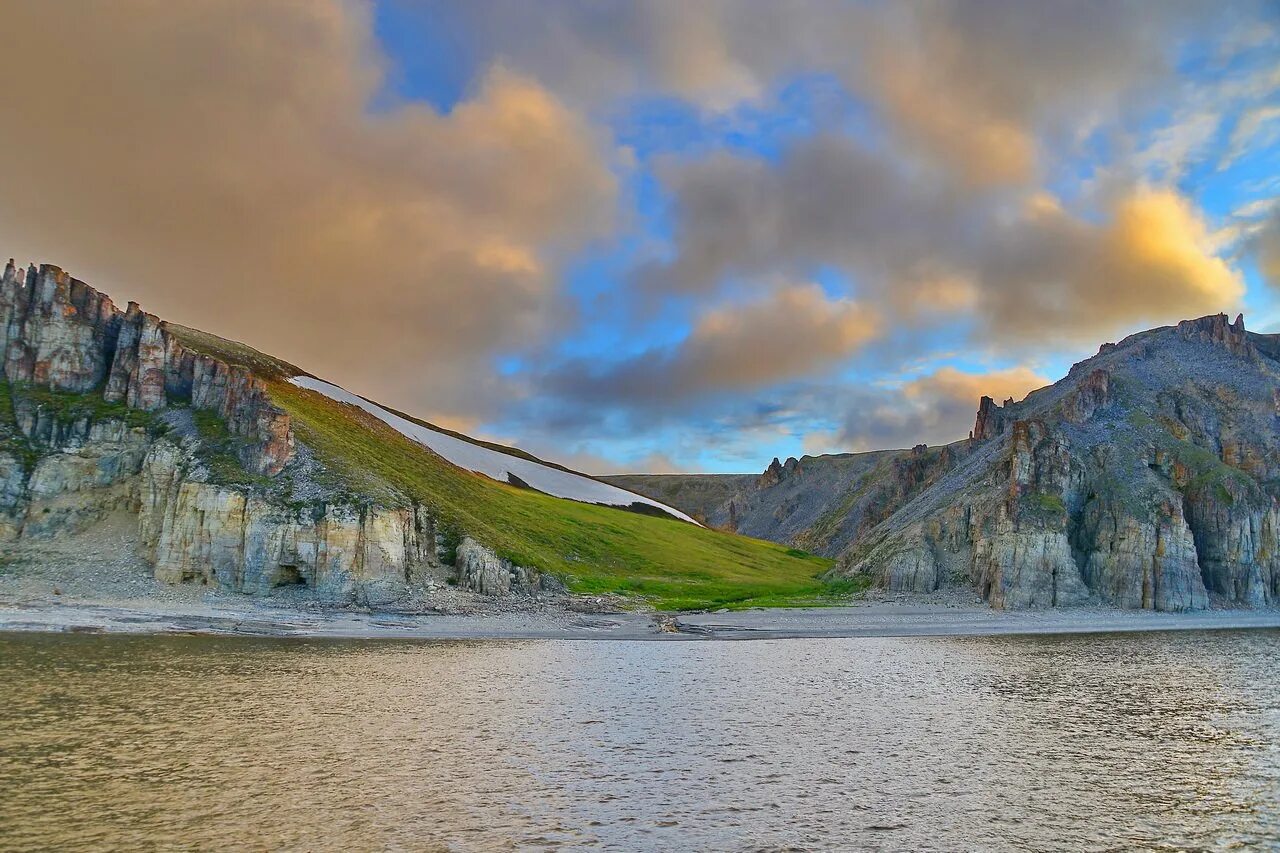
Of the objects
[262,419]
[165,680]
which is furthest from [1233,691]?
[262,419]

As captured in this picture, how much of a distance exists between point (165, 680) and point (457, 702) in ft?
49.8

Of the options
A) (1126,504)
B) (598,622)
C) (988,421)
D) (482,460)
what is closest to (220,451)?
(598,622)

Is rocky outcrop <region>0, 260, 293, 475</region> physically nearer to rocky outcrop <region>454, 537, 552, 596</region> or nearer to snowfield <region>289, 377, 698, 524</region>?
rocky outcrop <region>454, 537, 552, 596</region>

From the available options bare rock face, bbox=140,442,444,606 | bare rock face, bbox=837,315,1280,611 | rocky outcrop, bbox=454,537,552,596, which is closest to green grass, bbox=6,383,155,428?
bare rock face, bbox=140,442,444,606

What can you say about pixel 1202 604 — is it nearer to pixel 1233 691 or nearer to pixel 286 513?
pixel 1233 691

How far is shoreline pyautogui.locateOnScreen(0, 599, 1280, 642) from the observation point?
6322 cm

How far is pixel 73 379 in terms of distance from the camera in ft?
297

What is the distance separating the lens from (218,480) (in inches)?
3174

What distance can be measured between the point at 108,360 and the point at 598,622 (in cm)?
6724

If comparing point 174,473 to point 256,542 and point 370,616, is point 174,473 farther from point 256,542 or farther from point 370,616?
point 370,616

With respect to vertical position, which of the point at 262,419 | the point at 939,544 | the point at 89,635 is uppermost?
the point at 262,419

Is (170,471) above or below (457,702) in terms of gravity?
above

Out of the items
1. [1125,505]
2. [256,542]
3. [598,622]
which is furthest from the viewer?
[1125,505]

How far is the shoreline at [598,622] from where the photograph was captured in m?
63.2
